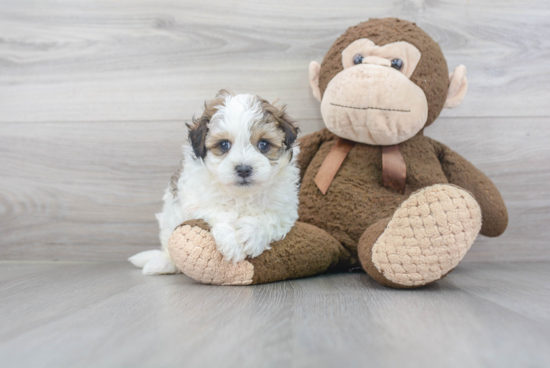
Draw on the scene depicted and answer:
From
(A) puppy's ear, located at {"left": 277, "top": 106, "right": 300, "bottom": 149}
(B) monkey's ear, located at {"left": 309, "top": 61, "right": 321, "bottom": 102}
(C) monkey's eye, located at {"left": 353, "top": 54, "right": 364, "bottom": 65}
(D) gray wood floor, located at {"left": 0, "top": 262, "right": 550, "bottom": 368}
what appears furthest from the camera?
(B) monkey's ear, located at {"left": 309, "top": 61, "right": 321, "bottom": 102}

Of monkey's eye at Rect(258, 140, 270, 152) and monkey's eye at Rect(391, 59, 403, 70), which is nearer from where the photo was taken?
monkey's eye at Rect(258, 140, 270, 152)

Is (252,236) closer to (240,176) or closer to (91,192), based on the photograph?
(240,176)

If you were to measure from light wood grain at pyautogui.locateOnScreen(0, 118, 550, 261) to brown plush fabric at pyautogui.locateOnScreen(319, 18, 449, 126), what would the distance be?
1.30ft

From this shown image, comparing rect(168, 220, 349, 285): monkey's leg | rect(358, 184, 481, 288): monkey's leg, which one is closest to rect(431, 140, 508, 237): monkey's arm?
rect(358, 184, 481, 288): monkey's leg

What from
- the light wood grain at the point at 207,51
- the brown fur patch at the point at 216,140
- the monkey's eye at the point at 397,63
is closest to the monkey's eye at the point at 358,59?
the monkey's eye at the point at 397,63

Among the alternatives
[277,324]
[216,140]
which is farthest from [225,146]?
[277,324]

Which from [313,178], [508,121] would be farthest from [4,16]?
[508,121]

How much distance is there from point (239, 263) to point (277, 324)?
1.16ft

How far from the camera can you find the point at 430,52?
137 centimetres

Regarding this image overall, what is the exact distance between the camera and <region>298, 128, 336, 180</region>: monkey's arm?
1.57m

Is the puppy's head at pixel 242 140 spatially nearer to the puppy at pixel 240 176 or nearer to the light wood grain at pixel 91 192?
the puppy at pixel 240 176

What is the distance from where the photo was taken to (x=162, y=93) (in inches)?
70.1

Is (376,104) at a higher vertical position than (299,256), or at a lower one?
higher

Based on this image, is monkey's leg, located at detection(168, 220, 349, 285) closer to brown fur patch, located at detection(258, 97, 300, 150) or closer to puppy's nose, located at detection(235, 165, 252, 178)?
puppy's nose, located at detection(235, 165, 252, 178)
